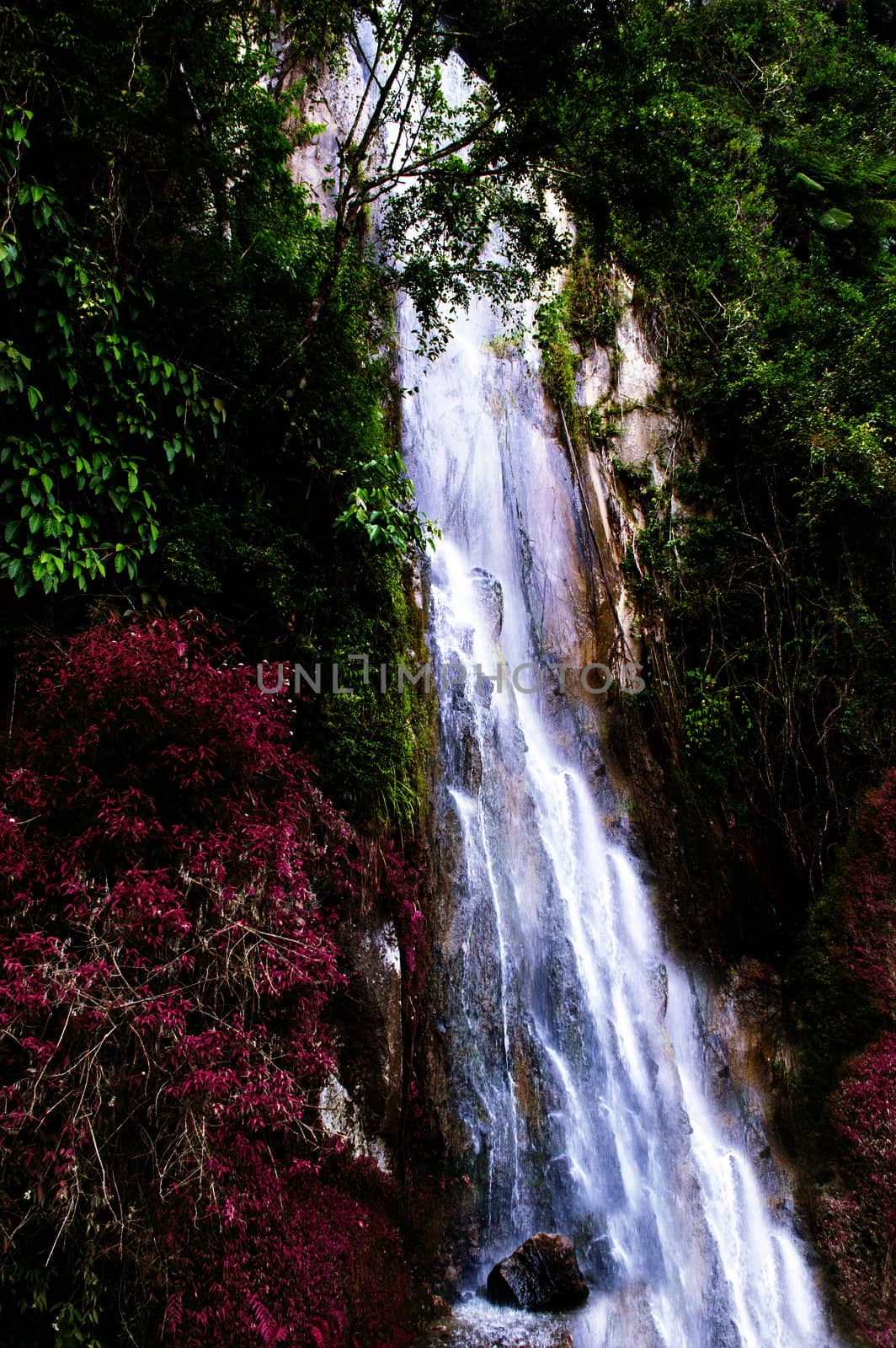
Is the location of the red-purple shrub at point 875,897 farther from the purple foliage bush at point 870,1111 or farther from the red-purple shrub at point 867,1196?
the red-purple shrub at point 867,1196

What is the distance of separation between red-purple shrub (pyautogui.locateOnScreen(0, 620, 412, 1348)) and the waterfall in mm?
1269

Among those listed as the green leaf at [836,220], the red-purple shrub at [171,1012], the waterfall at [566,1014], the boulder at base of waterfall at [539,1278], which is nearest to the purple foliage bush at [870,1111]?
the waterfall at [566,1014]

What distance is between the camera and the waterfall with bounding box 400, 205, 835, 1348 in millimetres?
4953

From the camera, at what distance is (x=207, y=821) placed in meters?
3.93

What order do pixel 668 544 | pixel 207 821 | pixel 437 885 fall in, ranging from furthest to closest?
pixel 668 544 → pixel 437 885 → pixel 207 821

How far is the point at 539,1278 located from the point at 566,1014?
1.63 metres

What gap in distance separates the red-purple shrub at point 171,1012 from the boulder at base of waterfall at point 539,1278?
647 millimetres

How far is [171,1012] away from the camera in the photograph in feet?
10.6

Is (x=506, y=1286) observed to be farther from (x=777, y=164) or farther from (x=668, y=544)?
(x=777, y=164)

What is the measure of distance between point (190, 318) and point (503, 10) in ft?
12.5

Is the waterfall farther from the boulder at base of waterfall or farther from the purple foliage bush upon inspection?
the purple foliage bush

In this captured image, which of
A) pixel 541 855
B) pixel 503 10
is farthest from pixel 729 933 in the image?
pixel 503 10

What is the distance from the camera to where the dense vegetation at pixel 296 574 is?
3379mm

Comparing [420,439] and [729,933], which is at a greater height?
[420,439]
